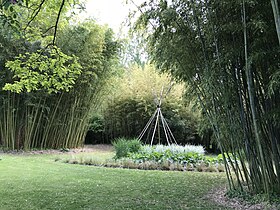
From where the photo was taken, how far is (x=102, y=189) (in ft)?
12.3

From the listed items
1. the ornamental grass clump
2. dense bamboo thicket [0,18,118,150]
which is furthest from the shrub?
dense bamboo thicket [0,18,118,150]

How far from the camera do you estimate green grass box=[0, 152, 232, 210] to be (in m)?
3.01

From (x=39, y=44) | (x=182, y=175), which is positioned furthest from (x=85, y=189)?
(x=39, y=44)

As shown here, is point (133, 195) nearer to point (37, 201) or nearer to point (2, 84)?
point (37, 201)

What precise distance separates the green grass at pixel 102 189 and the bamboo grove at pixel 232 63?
0.77 m

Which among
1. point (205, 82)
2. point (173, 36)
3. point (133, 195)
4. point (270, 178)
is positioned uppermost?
point (173, 36)

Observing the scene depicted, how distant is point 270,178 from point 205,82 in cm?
129

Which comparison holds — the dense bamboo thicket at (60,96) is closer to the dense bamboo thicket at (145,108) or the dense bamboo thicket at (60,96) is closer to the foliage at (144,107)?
the dense bamboo thicket at (145,108)

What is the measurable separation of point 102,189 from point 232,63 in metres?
2.36

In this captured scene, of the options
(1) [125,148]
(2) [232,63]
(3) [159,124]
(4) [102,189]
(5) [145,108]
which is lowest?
(4) [102,189]

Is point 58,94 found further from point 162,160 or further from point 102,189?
point 102,189

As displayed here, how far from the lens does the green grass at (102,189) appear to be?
3014 millimetres

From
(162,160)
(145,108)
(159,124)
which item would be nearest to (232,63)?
(162,160)

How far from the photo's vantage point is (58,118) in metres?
9.18
